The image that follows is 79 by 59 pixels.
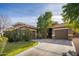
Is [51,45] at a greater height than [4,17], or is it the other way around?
[4,17]

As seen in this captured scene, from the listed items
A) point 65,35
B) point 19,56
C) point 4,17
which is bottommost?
point 19,56

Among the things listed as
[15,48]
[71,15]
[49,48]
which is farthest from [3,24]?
[71,15]

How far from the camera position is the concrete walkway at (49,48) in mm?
3857

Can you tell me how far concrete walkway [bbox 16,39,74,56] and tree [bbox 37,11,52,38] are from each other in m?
0.11

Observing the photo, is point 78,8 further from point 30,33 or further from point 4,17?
point 4,17

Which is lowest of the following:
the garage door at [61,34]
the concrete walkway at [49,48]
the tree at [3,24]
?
the concrete walkway at [49,48]

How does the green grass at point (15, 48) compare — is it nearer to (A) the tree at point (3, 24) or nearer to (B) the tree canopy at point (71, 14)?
(A) the tree at point (3, 24)

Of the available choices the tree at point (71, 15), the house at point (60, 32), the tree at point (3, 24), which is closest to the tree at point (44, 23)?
the house at point (60, 32)

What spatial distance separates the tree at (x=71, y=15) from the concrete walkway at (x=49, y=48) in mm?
267

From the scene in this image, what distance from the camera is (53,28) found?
3.95m

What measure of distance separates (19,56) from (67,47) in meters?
0.74

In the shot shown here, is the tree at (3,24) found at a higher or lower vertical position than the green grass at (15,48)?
higher

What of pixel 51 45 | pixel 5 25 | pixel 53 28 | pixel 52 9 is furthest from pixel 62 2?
pixel 5 25

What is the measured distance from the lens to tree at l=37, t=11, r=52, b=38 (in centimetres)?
388
